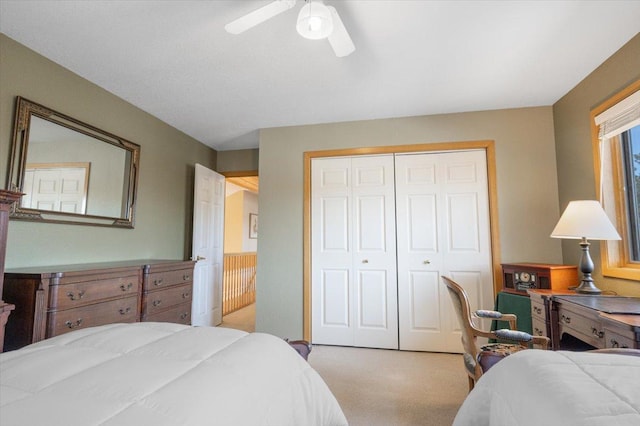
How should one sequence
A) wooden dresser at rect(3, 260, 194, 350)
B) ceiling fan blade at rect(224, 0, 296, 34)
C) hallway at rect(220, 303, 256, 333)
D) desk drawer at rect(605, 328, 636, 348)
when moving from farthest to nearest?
hallway at rect(220, 303, 256, 333) → wooden dresser at rect(3, 260, 194, 350) → ceiling fan blade at rect(224, 0, 296, 34) → desk drawer at rect(605, 328, 636, 348)

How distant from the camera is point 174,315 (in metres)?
2.85

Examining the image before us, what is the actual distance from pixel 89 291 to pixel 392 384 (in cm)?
228

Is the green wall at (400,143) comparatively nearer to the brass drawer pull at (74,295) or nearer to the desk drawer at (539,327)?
the desk drawer at (539,327)

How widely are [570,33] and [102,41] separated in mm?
3077

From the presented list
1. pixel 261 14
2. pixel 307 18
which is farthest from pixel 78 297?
pixel 307 18

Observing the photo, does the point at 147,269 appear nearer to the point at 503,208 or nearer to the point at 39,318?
the point at 39,318

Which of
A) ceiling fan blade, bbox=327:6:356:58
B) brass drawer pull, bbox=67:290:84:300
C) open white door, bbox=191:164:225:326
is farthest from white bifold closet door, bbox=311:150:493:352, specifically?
brass drawer pull, bbox=67:290:84:300

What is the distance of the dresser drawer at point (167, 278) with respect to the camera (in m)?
2.56

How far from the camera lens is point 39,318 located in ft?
5.82

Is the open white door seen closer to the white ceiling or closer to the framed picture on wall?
the white ceiling

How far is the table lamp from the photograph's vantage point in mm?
1995

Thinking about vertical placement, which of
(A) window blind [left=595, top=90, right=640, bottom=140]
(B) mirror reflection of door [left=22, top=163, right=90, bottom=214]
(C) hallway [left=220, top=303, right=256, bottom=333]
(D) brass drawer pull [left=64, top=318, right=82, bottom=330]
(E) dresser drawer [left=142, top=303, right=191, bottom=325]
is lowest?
(C) hallway [left=220, top=303, right=256, bottom=333]

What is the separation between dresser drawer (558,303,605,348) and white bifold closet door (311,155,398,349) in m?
1.56

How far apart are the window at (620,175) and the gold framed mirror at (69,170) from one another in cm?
400
